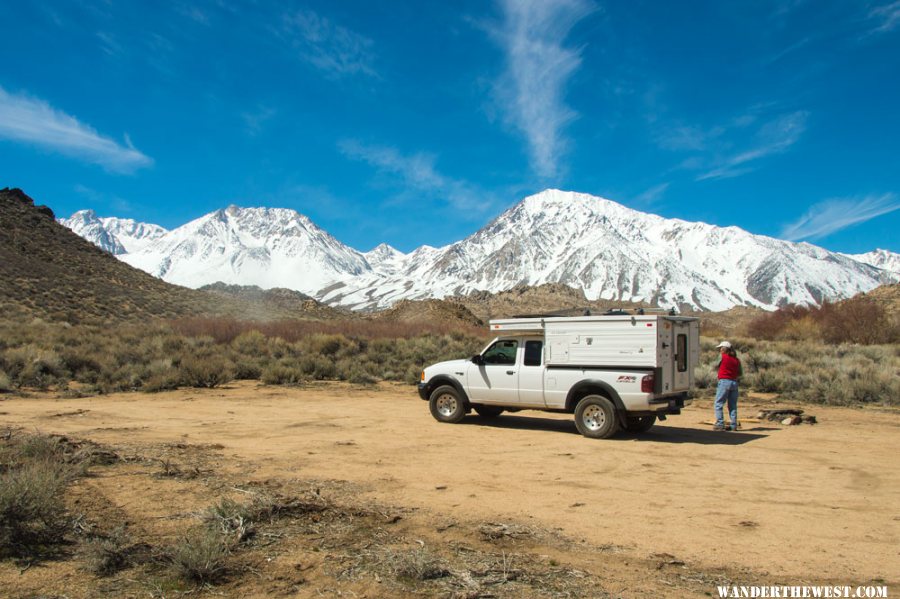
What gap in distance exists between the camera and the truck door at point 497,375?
42.0ft

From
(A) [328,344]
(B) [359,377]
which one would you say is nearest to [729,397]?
(B) [359,377]

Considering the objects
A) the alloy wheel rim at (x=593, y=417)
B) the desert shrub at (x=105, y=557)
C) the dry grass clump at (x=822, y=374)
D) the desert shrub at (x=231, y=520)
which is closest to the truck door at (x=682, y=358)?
the alloy wheel rim at (x=593, y=417)

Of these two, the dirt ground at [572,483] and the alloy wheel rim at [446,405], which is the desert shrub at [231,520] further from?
the alloy wheel rim at [446,405]

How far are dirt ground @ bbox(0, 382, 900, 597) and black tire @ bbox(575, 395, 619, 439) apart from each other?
10.5 inches

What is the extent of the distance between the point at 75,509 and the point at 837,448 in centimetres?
1181

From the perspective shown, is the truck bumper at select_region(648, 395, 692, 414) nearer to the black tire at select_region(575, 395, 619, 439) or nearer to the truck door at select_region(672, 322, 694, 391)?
the truck door at select_region(672, 322, 694, 391)

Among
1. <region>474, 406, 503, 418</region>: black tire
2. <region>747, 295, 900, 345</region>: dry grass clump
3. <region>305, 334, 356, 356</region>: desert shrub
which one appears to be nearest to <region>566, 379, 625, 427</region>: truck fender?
<region>474, 406, 503, 418</region>: black tire

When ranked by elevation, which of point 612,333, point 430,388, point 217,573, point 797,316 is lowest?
point 217,573

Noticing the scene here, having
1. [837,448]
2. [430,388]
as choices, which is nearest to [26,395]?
[430,388]

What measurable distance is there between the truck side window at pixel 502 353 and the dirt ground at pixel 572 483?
1427mm

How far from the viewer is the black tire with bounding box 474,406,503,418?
13858 mm

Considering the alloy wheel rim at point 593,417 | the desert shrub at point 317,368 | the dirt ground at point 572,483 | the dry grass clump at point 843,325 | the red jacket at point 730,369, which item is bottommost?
the dirt ground at point 572,483

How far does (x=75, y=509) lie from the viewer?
6445 millimetres

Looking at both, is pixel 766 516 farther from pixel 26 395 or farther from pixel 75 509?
pixel 26 395
